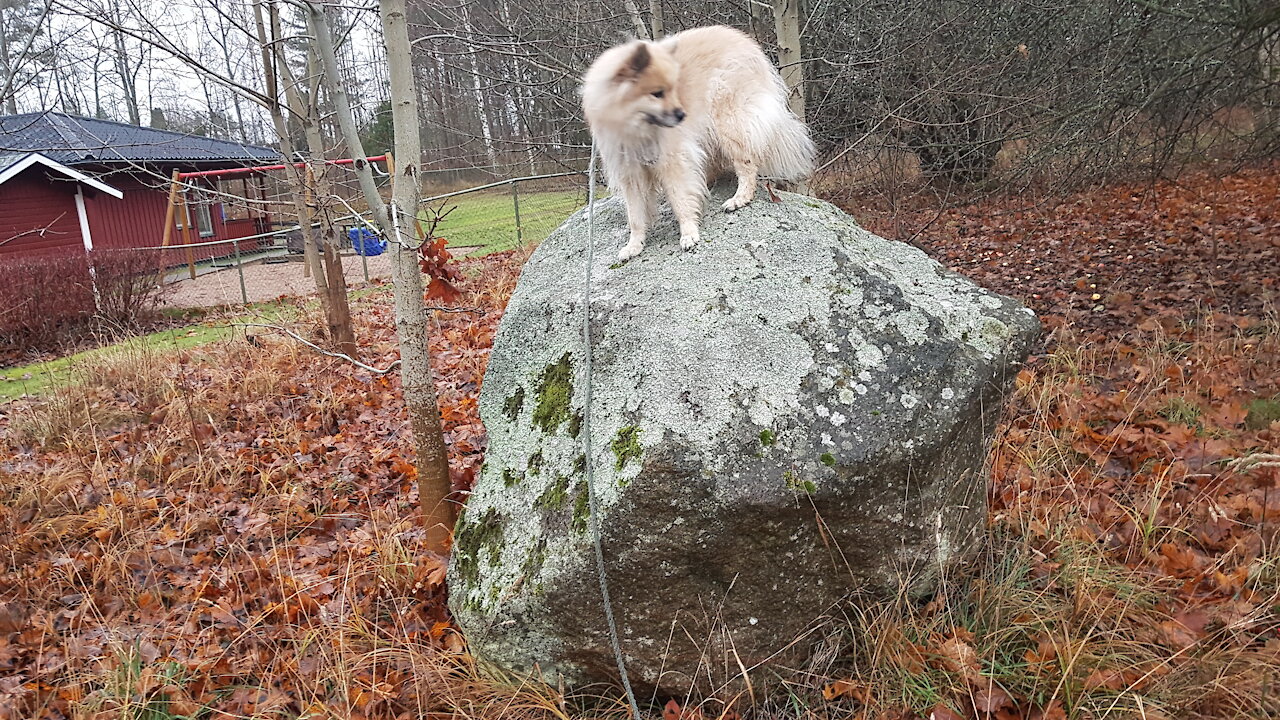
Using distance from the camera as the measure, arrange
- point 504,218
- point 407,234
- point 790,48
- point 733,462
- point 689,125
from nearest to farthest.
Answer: point 733,462 < point 689,125 < point 407,234 < point 790,48 < point 504,218

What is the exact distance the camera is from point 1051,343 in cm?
592

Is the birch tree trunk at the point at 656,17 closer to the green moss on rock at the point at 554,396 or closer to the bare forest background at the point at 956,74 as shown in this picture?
the bare forest background at the point at 956,74

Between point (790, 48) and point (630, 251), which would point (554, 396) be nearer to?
point (630, 251)

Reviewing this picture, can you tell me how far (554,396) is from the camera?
303cm

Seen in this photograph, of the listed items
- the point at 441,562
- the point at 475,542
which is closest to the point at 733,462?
the point at 475,542

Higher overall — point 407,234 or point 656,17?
point 656,17

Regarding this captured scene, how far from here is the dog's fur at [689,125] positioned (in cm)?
294

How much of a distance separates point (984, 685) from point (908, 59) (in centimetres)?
652

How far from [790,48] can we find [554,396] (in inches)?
151

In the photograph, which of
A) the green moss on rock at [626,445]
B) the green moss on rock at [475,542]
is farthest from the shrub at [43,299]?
the green moss on rock at [626,445]

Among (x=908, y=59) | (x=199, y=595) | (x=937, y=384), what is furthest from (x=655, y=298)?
(x=908, y=59)

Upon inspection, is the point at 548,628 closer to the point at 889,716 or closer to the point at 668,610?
the point at 668,610

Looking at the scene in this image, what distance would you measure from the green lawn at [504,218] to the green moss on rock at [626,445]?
8.87 meters

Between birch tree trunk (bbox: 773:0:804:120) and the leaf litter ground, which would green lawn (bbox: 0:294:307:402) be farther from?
birch tree trunk (bbox: 773:0:804:120)
